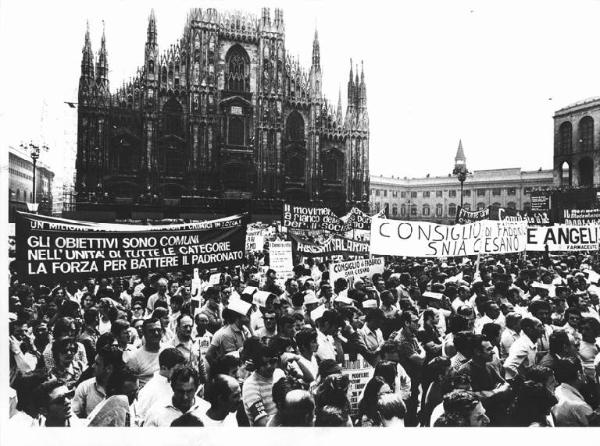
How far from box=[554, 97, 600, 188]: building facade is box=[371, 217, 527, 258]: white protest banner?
26.8 metres

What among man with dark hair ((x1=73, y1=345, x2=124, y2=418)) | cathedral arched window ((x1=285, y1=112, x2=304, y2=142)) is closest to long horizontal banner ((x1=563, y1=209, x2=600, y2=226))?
man with dark hair ((x1=73, y1=345, x2=124, y2=418))

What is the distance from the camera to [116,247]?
22.0 ft

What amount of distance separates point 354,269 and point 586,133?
3029 cm

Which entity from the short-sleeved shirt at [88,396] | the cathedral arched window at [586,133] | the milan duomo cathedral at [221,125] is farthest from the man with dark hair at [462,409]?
the cathedral arched window at [586,133]

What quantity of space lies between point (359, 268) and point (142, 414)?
228 inches

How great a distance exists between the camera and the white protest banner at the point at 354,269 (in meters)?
9.38

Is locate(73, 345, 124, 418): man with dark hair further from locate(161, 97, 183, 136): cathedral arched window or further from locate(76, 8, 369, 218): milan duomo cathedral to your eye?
locate(161, 97, 183, 136): cathedral arched window

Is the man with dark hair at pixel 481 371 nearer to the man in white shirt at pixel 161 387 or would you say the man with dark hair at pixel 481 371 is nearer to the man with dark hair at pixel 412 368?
the man with dark hair at pixel 412 368

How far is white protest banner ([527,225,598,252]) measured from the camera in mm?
10945

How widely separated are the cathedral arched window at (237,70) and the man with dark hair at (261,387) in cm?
3205

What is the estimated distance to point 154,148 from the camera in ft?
110

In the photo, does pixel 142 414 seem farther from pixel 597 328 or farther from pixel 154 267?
pixel 597 328

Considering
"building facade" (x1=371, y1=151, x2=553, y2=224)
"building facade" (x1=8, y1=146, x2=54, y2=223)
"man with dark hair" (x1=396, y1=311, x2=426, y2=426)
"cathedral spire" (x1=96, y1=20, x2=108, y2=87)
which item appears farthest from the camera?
"building facade" (x1=371, y1=151, x2=553, y2=224)

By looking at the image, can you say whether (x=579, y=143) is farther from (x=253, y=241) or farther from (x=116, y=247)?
(x=116, y=247)
